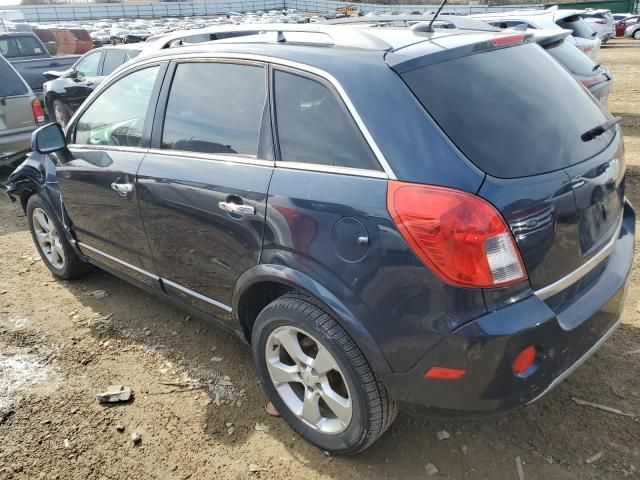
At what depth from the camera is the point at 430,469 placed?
2414 millimetres

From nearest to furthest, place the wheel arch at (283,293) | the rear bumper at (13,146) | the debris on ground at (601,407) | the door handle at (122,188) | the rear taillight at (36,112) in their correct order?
1. the wheel arch at (283,293)
2. the debris on ground at (601,407)
3. the door handle at (122,188)
4. the rear bumper at (13,146)
5. the rear taillight at (36,112)

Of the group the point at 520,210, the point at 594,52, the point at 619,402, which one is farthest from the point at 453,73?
the point at 594,52

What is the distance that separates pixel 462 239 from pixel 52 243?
A: 3.67 metres

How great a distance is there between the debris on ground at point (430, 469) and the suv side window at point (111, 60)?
30.7ft

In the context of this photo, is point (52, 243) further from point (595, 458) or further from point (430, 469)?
point (595, 458)

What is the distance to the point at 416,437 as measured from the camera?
2.60 m

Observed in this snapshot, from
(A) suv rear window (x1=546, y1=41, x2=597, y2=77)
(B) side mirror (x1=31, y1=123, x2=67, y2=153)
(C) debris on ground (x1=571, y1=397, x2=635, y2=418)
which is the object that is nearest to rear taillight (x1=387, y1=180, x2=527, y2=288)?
(C) debris on ground (x1=571, y1=397, x2=635, y2=418)

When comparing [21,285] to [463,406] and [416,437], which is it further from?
[463,406]

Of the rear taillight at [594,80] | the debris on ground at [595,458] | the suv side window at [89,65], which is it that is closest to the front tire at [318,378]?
the debris on ground at [595,458]

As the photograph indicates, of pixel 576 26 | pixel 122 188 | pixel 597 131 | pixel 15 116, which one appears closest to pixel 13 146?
pixel 15 116

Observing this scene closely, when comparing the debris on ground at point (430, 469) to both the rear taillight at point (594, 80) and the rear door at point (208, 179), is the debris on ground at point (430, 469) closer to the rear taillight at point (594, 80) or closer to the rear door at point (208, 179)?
the rear door at point (208, 179)

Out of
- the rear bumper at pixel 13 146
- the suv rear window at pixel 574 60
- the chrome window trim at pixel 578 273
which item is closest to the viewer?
the chrome window trim at pixel 578 273

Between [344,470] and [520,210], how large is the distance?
1.41m

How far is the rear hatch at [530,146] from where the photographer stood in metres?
1.94
